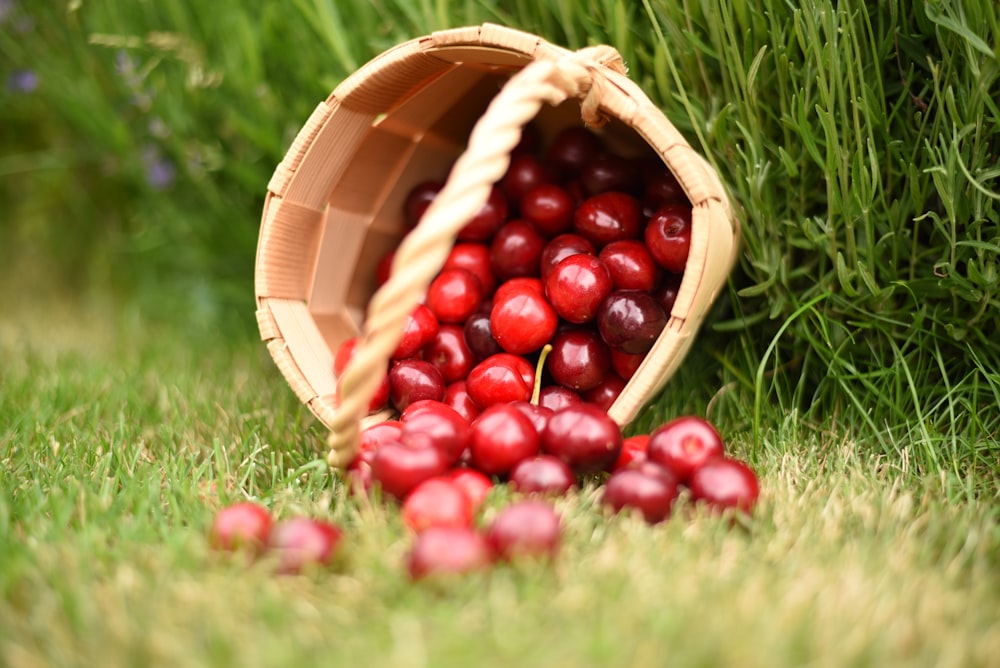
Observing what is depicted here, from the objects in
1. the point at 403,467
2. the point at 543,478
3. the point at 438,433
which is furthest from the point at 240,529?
the point at 543,478

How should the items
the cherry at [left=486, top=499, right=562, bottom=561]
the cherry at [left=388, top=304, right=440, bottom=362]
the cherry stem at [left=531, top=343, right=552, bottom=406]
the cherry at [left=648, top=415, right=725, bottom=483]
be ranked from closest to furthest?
1. the cherry at [left=486, top=499, right=562, bottom=561]
2. the cherry at [left=648, top=415, right=725, bottom=483]
3. the cherry stem at [left=531, top=343, right=552, bottom=406]
4. the cherry at [left=388, top=304, right=440, bottom=362]

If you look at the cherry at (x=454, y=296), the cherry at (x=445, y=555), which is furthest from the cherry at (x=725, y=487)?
the cherry at (x=454, y=296)

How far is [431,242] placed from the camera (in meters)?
1.20

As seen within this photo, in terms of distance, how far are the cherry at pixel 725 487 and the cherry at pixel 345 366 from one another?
0.67 m

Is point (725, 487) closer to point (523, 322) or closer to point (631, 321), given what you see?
point (631, 321)

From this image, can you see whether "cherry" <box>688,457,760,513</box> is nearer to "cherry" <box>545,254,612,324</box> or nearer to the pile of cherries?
the pile of cherries

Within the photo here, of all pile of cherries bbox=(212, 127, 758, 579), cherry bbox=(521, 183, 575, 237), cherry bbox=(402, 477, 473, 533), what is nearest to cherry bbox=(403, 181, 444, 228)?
pile of cherries bbox=(212, 127, 758, 579)

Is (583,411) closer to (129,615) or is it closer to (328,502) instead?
(328,502)

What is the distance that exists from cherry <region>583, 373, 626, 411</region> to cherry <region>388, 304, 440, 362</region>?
0.35m

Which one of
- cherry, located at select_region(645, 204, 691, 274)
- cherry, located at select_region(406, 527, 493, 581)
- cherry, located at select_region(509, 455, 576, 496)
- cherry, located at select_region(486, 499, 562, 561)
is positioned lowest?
cherry, located at select_region(509, 455, 576, 496)

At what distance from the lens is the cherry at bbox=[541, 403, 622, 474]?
4.46ft

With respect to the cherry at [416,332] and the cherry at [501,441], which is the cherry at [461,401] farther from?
the cherry at [501,441]

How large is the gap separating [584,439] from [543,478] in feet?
0.30

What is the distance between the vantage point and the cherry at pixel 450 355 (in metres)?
1.83
